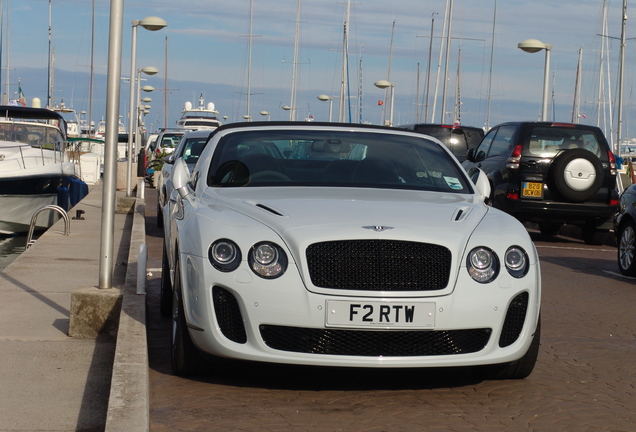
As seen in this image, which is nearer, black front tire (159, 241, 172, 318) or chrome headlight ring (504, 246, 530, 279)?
chrome headlight ring (504, 246, 530, 279)

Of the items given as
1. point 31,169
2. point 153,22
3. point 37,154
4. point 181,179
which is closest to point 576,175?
point 181,179

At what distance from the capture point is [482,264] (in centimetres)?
527

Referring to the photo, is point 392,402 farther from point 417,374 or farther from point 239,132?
point 239,132

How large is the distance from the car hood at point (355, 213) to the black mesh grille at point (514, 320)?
455mm

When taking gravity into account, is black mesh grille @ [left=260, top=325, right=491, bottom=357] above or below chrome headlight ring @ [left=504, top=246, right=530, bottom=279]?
below

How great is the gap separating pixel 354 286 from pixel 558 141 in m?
11.5

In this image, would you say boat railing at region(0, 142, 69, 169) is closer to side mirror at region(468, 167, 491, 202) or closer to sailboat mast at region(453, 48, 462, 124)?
side mirror at region(468, 167, 491, 202)

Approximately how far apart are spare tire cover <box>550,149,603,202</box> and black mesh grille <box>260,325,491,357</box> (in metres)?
10.4

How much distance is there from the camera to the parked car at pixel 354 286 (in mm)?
5070

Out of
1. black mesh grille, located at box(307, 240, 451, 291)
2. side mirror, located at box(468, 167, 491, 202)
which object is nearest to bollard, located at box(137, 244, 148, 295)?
side mirror, located at box(468, 167, 491, 202)

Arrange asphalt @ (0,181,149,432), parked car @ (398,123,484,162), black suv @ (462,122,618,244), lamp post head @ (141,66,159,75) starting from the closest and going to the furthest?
asphalt @ (0,181,149,432)
black suv @ (462,122,618,244)
parked car @ (398,123,484,162)
lamp post head @ (141,66,159,75)

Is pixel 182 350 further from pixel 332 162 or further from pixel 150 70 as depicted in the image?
pixel 150 70

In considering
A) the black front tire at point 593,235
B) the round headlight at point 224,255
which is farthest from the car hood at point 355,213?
the black front tire at point 593,235

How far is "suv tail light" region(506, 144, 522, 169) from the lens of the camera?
615 inches
